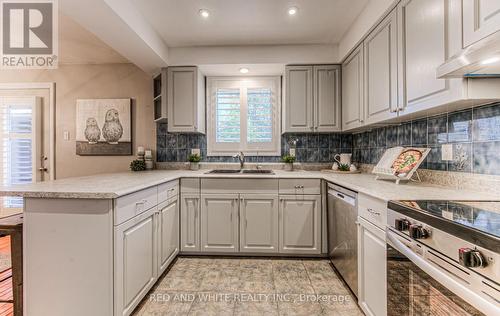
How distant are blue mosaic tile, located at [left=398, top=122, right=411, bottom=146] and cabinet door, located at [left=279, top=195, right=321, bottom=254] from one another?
0.91 m

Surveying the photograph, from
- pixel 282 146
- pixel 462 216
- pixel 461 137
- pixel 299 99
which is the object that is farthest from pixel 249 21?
pixel 462 216

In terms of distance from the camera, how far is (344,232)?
1949 mm

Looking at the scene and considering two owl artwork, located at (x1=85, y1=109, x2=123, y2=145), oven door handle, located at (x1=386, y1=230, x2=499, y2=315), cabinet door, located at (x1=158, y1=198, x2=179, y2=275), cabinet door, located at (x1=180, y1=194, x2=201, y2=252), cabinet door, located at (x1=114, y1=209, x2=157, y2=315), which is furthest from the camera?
two owl artwork, located at (x1=85, y1=109, x2=123, y2=145)

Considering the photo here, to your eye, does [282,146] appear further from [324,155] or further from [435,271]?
[435,271]

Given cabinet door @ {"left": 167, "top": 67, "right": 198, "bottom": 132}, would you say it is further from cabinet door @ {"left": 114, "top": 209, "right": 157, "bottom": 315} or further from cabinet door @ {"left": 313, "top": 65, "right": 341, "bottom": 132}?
cabinet door @ {"left": 313, "top": 65, "right": 341, "bottom": 132}

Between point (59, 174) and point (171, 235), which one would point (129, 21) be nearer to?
point (171, 235)

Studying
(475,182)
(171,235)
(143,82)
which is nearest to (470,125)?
(475,182)

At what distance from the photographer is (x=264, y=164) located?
3.13 m

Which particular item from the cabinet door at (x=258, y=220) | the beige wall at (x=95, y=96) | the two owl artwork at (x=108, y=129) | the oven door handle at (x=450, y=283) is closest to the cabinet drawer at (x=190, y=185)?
the cabinet door at (x=258, y=220)

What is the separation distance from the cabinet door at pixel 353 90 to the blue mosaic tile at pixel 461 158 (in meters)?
0.84

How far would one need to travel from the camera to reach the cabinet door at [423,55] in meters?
1.27

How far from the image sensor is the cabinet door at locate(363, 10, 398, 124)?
175 centimetres

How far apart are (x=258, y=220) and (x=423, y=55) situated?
6.30 feet

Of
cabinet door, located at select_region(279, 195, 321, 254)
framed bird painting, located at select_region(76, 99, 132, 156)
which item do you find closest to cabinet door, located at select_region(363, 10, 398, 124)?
cabinet door, located at select_region(279, 195, 321, 254)
